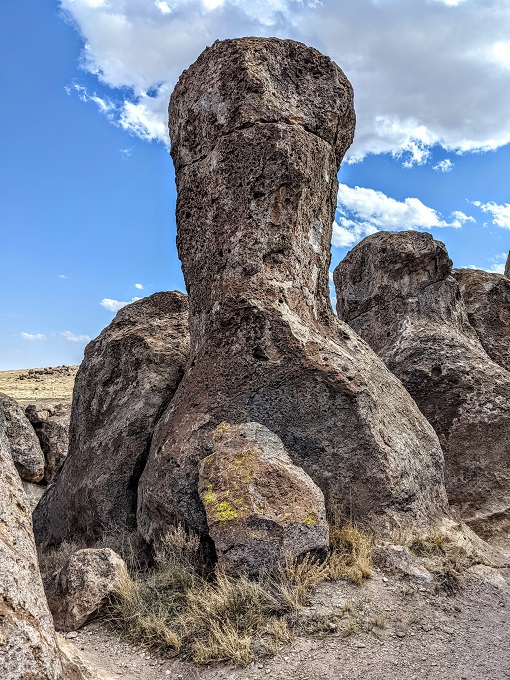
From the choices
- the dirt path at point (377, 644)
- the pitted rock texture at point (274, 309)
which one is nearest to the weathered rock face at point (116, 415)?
the pitted rock texture at point (274, 309)

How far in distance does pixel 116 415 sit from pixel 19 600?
608 centimetres

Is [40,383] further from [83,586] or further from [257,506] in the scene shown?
[257,506]

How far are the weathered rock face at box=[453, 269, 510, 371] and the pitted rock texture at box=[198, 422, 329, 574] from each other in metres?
8.84

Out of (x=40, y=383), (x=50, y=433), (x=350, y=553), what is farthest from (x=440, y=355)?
(x=40, y=383)

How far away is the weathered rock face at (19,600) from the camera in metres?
2.95

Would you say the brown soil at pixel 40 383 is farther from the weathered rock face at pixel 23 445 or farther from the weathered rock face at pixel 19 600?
the weathered rock face at pixel 19 600

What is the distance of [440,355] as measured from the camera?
10734 millimetres

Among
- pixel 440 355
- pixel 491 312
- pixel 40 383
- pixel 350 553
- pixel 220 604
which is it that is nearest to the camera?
pixel 220 604

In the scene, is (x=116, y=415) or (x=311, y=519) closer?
(x=311, y=519)

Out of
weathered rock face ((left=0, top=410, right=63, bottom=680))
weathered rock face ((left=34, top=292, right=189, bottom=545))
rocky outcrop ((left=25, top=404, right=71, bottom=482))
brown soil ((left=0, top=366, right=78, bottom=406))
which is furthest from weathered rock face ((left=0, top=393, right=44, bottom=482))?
brown soil ((left=0, top=366, right=78, bottom=406))

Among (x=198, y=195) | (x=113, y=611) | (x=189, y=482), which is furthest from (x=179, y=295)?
(x=113, y=611)

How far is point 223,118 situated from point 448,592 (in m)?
→ 6.60

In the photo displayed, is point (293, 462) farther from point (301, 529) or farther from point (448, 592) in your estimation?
point (448, 592)

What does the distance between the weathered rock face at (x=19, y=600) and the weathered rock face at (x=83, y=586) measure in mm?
2484
